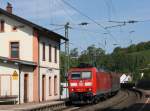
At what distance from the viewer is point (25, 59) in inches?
1655

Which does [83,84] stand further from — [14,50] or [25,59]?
[14,50]

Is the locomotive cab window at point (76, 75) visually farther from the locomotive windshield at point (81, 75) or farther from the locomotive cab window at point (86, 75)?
the locomotive cab window at point (86, 75)

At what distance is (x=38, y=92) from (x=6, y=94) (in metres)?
5.13

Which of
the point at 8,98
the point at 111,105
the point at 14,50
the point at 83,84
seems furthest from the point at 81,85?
the point at 14,50

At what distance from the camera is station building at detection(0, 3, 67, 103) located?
3738 centimetres

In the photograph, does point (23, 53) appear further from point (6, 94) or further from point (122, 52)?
point (122, 52)

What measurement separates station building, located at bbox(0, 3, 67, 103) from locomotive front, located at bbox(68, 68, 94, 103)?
3419 mm

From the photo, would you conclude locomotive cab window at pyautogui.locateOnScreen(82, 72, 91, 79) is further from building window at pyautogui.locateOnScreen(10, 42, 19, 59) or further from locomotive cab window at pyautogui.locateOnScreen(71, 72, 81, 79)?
building window at pyautogui.locateOnScreen(10, 42, 19, 59)

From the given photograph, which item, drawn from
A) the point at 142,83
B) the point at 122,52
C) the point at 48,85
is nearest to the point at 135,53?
the point at 122,52

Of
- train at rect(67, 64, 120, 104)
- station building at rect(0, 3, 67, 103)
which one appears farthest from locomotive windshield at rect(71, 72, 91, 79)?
station building at rect(0, 3, 67, 103)

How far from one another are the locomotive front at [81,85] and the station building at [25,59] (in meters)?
3.42

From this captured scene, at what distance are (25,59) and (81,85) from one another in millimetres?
5786

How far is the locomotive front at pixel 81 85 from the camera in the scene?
39.2 m

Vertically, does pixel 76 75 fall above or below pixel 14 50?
below
